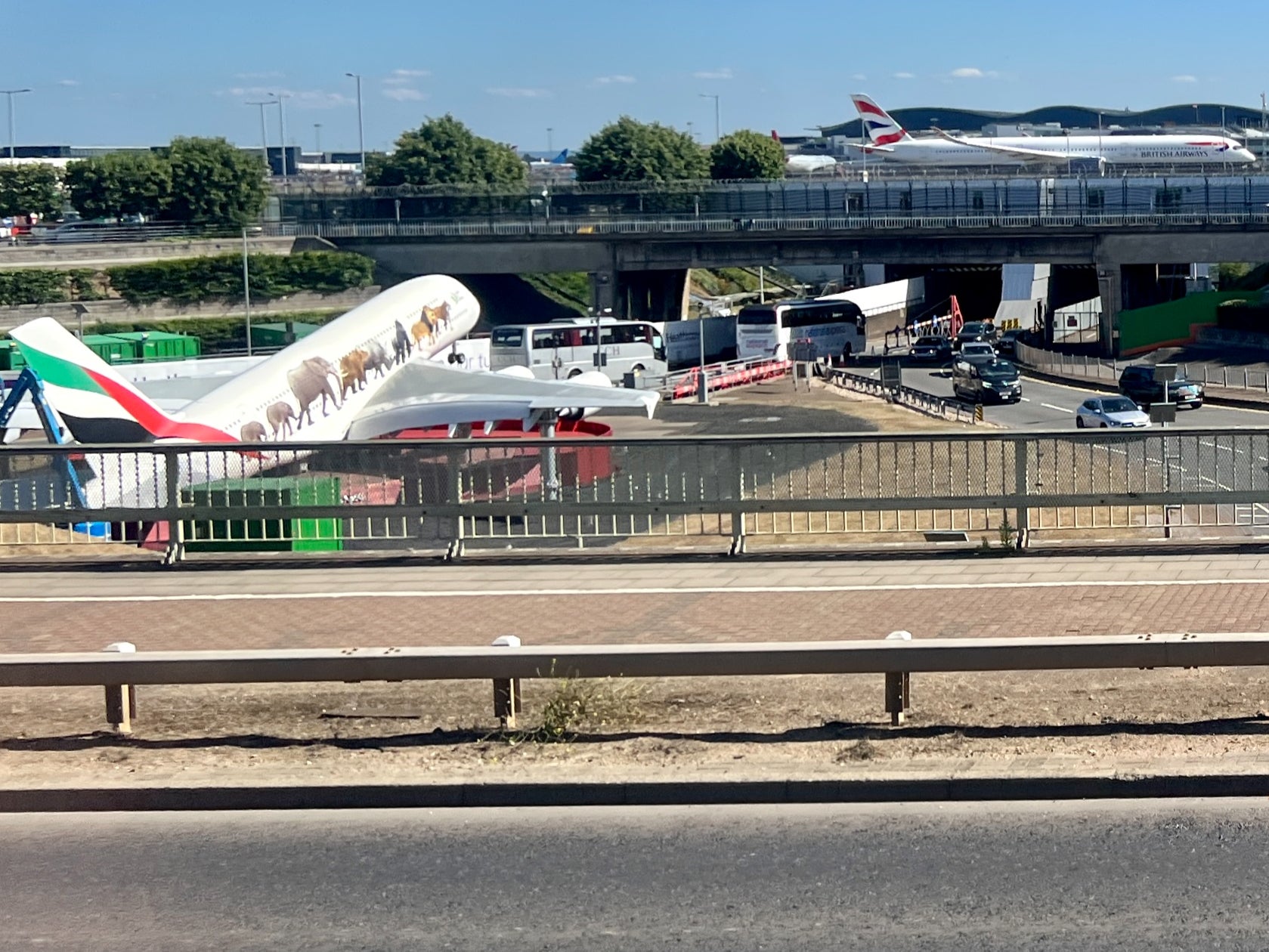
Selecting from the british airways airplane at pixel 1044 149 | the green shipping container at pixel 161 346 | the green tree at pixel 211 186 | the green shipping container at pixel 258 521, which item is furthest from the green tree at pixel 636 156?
the green shipping container at pixel 258 521

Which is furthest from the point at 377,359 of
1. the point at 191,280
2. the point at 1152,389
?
the point at 191,280

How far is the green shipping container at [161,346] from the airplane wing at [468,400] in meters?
25.2

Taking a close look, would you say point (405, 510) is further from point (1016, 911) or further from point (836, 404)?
point (836, 404)

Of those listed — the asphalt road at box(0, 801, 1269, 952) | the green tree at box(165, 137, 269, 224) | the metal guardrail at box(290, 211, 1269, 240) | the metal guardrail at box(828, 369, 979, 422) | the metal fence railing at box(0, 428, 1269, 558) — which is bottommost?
the metal guardrail at box(828, 369, 979, 422)

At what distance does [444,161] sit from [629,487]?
107291 mm

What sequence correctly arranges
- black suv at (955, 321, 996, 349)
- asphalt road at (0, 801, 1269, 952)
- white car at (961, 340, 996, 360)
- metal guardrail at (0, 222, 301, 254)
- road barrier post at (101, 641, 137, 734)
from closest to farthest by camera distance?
asphalt road at (0, 801, 1269, 952) < road barrier post at (101, 641, 137, 734) < white car at (961, 340, 996, 360) < black suv at (955, 321, 996, 349) < metal guardrail at (0, 222, 301, 254)

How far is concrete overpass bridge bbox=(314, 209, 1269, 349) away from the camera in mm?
81625

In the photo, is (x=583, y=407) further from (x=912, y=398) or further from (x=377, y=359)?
(x=912, y=398)

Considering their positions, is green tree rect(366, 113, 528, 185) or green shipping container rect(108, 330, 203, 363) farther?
green tree rect(366, 113, 528, 185)

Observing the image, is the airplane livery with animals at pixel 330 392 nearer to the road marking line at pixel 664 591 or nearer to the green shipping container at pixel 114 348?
the road marking line at pixel 664 591

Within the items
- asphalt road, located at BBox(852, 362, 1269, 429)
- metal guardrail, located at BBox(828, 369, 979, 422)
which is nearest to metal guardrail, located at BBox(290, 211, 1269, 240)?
asphalt road, located at BBox(852, 362, 1269, 429)

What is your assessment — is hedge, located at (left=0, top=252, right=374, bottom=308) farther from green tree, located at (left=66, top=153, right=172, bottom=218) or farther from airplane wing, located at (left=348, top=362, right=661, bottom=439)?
airplane wing, located at (left=348, top=362, right=661, bottom=439)

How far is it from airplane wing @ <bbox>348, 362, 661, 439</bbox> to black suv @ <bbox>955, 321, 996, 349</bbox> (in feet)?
135

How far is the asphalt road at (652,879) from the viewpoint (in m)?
6.90
